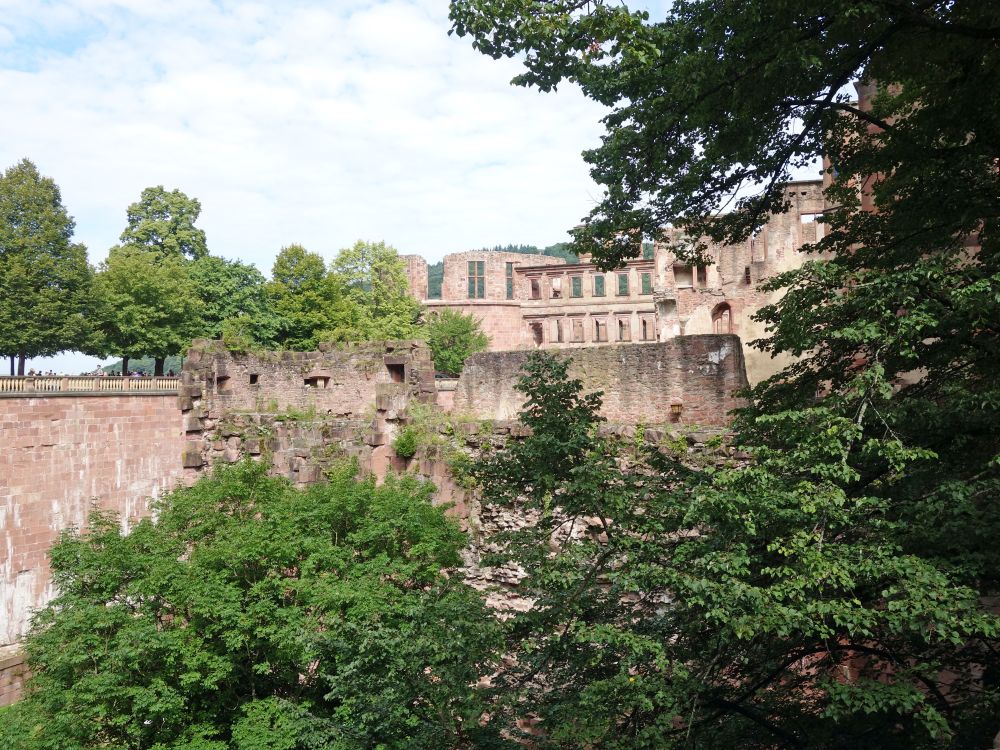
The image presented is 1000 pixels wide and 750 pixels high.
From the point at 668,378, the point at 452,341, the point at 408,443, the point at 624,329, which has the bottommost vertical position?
the point at 408,443

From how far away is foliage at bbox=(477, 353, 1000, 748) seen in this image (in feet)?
19.2

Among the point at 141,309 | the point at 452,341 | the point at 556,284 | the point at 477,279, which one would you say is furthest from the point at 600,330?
the point at 141,309

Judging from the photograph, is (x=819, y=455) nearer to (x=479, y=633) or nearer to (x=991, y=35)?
(x=991, y=35)

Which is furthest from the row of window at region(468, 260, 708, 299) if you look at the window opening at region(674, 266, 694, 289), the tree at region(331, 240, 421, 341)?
the window opening at region(674, 266, 694, 289)

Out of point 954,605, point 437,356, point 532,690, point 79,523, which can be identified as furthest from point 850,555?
point 437,356

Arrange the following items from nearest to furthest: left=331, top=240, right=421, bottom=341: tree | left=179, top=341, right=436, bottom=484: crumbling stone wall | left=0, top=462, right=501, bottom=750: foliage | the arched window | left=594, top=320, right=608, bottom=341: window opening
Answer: left=0, top=462, right=501, bottom=750: foliage → left=179, top=341, right=436, bottom=484: crumbling stone wall → the arched window → left=331, top=240, right=421, bottom=341: tree → left=594, top=320, right=608, bottom=341: window opening

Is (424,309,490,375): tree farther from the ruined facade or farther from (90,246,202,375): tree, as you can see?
(90,246,202,375): tree

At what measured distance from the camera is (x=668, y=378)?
15758mm

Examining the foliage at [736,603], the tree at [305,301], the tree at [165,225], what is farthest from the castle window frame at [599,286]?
the foliage at [736,603]

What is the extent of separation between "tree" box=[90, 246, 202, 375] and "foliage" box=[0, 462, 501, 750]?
19088mm

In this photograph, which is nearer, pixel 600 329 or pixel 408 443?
pixel 408 443

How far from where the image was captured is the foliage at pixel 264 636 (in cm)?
1048

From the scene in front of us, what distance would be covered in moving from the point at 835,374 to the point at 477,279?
41.2 m

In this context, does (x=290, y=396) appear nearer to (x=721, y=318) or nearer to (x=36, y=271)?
(x=36, y=271)
